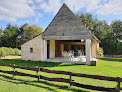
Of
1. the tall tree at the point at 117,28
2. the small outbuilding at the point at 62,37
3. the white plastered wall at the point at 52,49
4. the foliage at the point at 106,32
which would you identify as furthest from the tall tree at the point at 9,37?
the tall tree at the point at 117,28

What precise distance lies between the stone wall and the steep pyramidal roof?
4.90ft

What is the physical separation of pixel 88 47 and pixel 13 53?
2044cm

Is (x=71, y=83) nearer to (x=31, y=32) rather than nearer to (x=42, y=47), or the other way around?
(x=42, y=47)

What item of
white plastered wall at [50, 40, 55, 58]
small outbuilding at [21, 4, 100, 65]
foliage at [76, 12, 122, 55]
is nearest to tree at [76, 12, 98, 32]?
foliage at [76, 12, 122, 55]

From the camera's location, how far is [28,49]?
16.4 m

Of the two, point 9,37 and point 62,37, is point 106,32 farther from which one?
point 9,37

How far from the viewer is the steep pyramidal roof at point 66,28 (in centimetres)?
1312

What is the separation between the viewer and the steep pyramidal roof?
13.1m

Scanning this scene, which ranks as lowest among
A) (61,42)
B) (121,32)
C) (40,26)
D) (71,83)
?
(71,83)

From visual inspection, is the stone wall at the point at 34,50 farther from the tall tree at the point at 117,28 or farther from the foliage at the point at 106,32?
the tall tree at the point at 117,28

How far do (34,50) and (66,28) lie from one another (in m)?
5.67

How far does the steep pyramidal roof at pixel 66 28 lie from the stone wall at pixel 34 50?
1.49 m

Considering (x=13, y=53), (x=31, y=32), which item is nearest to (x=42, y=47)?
(x=13, y=53)

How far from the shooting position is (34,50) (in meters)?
15.9
